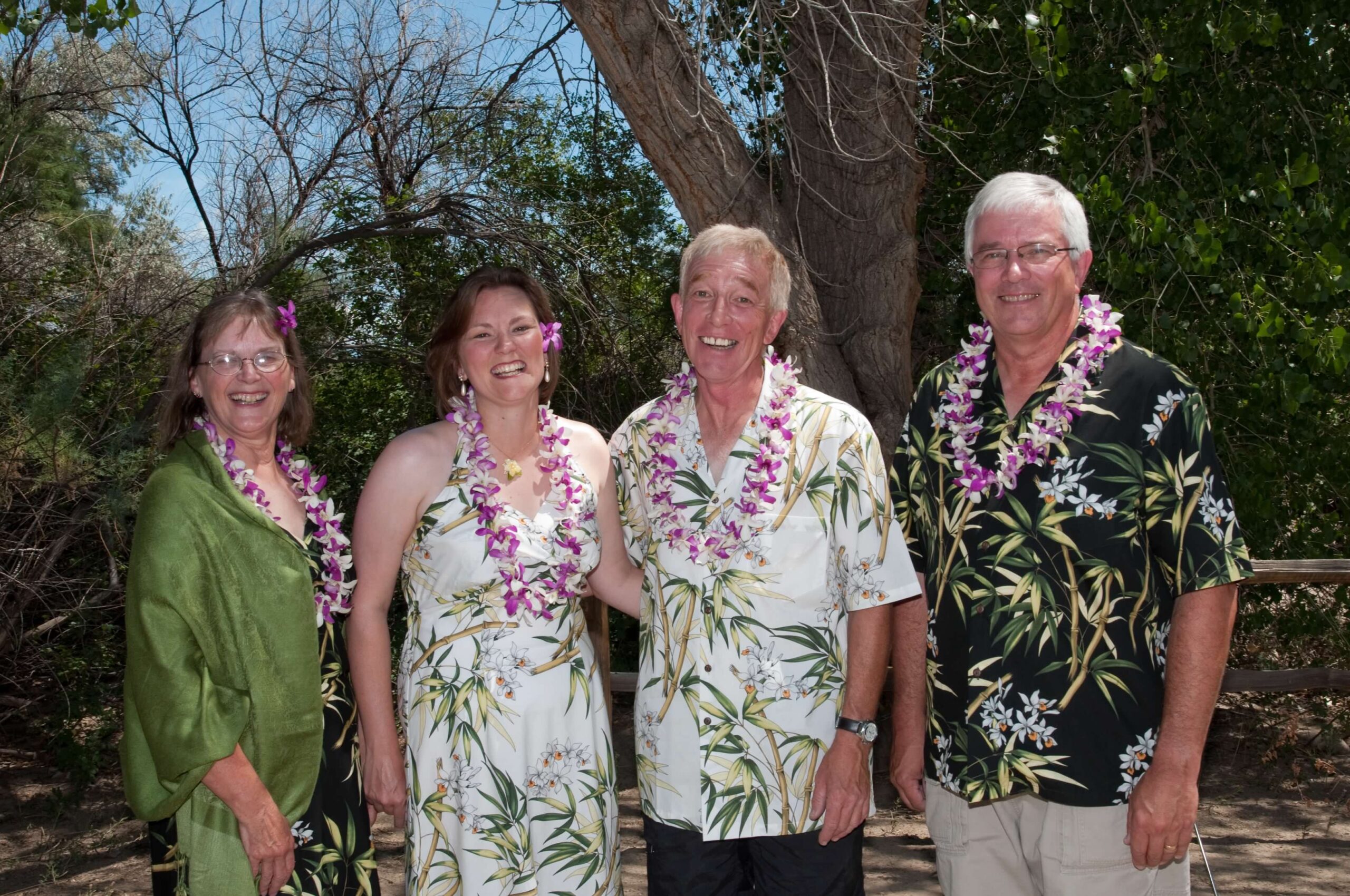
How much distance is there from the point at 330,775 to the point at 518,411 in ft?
3.06

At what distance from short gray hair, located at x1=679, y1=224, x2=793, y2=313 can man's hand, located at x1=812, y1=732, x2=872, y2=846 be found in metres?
1.04

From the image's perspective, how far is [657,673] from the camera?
2.64 meters

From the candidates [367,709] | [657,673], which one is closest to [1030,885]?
[657,673]

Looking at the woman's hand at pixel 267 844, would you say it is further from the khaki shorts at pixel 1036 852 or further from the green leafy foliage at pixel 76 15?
the green leafy foliage at pixel 76 15

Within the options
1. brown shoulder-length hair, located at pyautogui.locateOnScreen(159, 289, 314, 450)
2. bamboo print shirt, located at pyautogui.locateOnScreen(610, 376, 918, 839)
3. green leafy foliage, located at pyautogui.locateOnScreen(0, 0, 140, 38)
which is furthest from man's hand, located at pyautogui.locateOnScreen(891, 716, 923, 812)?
green leafy foliage, located at pyautogui.locateOnScreen(0, 0, 140, 38)

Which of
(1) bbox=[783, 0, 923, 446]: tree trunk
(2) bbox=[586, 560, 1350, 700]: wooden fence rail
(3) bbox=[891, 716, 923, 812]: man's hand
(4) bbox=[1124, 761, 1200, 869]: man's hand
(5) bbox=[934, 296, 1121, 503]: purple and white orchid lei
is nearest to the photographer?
(4) bbox=[1124, 761, 1200, 869]: man's hand

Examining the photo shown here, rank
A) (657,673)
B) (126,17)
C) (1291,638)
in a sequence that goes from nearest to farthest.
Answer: (657,673), (126,17), (1291,638)

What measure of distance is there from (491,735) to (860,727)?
0.83m

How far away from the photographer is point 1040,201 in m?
2.44

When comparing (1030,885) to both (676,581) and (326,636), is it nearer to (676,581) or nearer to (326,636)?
(676,581)

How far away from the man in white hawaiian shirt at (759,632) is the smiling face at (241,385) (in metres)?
0.92

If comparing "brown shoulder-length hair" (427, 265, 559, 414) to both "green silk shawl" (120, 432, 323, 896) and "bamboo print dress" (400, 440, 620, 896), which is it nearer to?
"bamboo print dress" (400, 440, 620, 896)

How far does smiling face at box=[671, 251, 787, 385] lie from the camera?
2.66m

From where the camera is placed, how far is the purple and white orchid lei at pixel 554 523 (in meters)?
2.59
